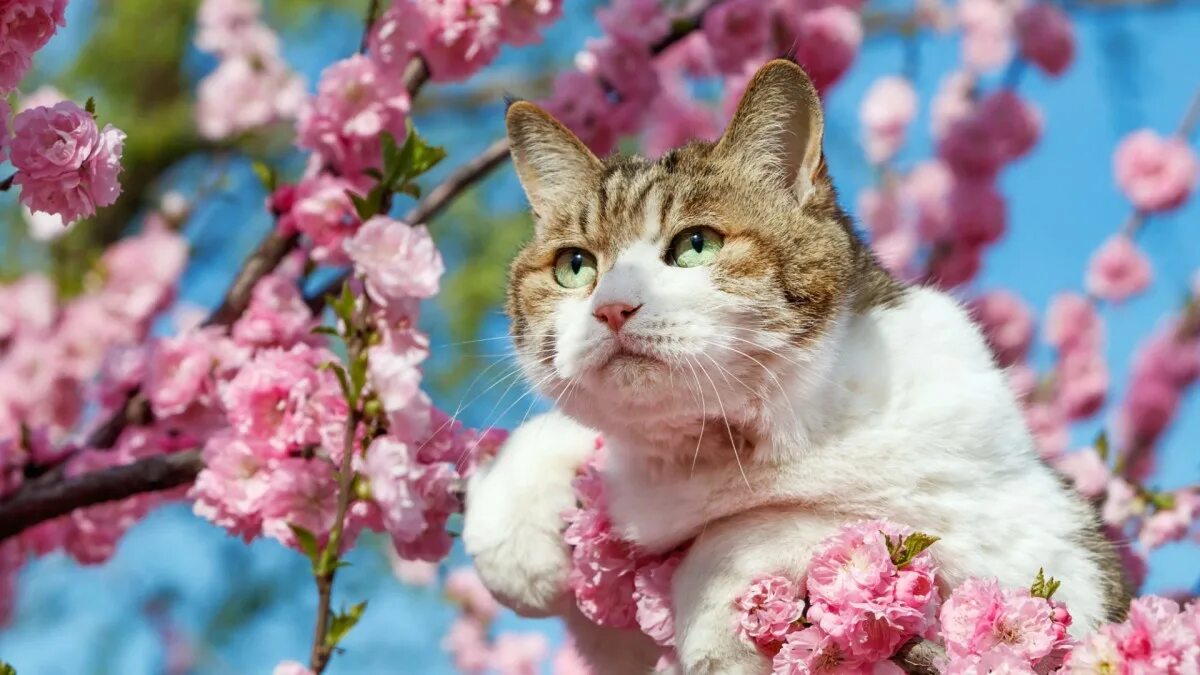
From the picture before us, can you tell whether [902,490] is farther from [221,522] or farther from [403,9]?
[403,9]

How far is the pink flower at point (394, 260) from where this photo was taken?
1904mm

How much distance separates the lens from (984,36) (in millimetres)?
5582

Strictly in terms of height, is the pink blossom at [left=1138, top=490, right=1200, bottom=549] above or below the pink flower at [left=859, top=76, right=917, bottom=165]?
below

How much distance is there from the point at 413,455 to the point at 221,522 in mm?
415

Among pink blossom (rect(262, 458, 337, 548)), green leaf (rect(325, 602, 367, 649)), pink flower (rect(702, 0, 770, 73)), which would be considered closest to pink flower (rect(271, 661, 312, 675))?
green leaf (rect(325, 602, 367, 649))

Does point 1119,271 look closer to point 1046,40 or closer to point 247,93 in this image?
point 1046,40

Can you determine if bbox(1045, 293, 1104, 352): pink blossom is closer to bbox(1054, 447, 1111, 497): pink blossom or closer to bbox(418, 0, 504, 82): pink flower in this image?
bbox(1054, 447, 1111, 497): pink blossom

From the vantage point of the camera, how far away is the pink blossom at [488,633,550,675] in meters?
4.54

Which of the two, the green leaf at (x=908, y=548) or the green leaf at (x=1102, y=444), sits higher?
the green leaf at (x=1102, y=444)

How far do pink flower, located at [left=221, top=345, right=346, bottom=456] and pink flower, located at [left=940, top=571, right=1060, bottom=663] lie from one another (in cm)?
107

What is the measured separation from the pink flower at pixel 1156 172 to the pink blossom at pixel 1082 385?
74 cm

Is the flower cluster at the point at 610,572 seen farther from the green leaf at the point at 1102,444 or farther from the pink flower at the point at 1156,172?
the pink flower at the point at 1156,172

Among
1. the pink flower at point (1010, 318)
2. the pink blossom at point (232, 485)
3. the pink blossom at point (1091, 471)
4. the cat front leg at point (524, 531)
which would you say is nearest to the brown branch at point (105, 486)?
the pink blossom at point (232, 485)

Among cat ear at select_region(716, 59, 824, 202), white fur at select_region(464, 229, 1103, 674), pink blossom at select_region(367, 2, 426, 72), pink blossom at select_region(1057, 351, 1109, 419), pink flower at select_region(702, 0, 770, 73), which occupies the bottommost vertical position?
white fur at select_region(464, 229, 1103, 674)
